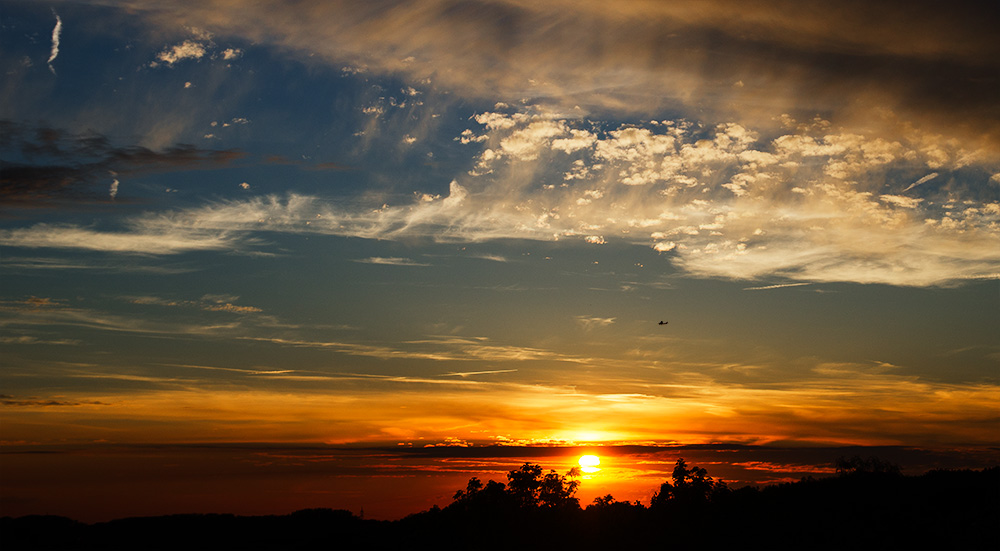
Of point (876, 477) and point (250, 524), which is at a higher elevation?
point (876, 477)

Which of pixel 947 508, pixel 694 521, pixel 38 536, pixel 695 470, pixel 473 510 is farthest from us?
pixel 38 536

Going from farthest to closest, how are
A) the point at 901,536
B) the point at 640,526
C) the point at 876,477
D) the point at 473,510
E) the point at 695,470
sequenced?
the point at 473,510
the point at 695,470
the point at 640,526
the point at 876,477
the point at 901,536

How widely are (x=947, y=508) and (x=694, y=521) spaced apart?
35036 millimetres

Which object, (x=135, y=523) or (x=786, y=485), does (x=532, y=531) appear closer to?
(x=786, y=485)

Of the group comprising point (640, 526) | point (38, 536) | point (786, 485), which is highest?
point (786, 485)

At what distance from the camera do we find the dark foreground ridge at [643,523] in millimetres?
77875

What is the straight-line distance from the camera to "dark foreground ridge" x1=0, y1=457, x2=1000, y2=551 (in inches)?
3066

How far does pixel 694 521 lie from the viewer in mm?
106188

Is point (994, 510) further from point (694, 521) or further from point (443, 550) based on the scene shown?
point (443, 550)

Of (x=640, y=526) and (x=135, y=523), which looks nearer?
(x=640, y=526)

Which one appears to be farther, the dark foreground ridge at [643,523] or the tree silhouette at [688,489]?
the tree silhouette at [688,489]

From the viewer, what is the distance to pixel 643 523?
114812 millimetres

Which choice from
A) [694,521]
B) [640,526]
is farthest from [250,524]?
[694,521]

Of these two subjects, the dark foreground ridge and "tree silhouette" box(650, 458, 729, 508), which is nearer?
the dark foreground ridge
